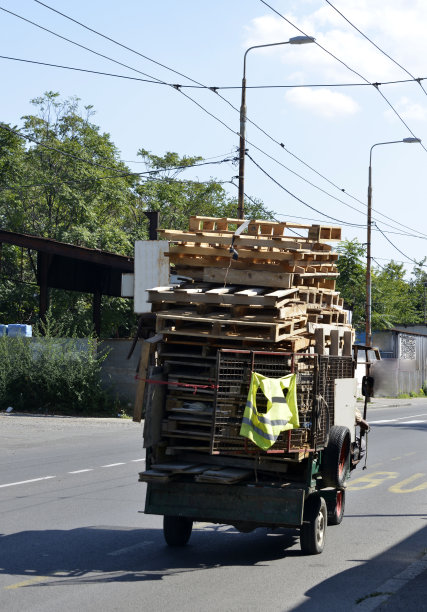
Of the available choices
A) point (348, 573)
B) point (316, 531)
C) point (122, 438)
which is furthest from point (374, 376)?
point (122, 438)

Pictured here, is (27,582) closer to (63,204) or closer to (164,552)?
(164,552)

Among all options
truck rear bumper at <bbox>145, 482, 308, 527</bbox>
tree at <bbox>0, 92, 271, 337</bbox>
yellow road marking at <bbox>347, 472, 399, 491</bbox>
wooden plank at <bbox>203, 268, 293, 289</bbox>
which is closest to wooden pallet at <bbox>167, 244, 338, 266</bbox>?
wooden plank at <bbox>203, 268, 293, 289</bbox>

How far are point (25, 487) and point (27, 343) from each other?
16884mm

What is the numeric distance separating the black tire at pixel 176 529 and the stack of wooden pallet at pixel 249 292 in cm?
189

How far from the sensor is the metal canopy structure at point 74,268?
31.8 meters

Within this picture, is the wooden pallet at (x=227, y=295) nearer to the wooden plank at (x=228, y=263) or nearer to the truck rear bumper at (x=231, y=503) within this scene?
the wooden plank at (x=228, y=263)

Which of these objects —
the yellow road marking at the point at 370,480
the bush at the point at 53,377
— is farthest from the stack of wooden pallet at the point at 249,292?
Answer: the bush at the point at 53,377

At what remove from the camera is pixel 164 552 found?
8.88 metres

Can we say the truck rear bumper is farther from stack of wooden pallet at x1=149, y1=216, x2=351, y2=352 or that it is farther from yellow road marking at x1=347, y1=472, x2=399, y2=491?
yellow road marking at x1=347, y1=472, x2=399, y2=491

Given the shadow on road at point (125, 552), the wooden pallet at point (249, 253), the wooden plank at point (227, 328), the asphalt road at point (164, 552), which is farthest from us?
the wooden pallet at point (249, 253)

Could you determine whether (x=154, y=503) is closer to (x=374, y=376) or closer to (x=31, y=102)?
(x=374, y=376)

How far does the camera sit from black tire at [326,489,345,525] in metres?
10.3

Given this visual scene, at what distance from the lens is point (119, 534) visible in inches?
382

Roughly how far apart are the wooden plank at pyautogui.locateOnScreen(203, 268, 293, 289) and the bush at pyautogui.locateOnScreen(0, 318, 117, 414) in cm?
1969
